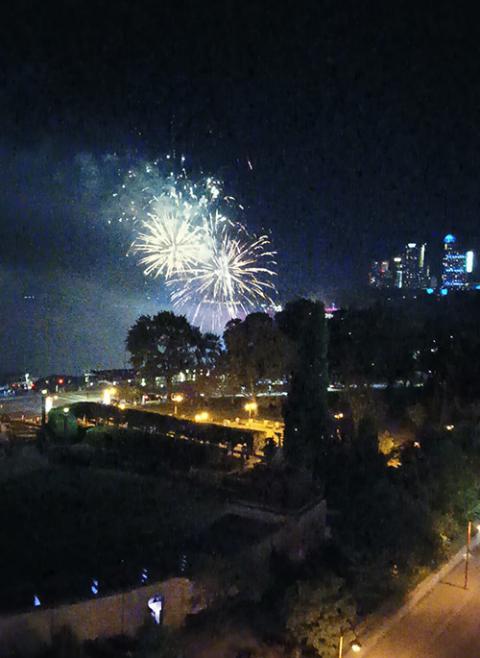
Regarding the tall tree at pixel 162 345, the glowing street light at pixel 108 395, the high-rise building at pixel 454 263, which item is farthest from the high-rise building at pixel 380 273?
the glowing street light at pixel 108 395

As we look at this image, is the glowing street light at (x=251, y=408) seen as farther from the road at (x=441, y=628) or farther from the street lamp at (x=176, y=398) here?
the road at (x=441, y=628)

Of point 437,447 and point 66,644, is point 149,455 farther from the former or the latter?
point 66,644

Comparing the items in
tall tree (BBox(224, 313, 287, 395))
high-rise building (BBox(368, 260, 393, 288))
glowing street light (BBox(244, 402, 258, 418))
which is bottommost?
glowing street light (BBox(244, 402, 258, 418))

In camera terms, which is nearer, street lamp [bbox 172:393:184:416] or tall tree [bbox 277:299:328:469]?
tall tree [bbox 277:299:328:469]

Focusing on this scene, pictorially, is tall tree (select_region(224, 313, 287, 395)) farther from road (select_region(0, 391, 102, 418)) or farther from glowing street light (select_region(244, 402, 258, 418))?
road (select_region(0, 391, 102, 418))

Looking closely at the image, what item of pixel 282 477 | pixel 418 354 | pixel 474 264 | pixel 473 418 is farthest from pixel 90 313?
pixel 282 477

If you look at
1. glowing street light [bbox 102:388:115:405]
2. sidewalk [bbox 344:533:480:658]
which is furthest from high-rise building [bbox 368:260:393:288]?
sidewalk [bbox 344:533:480:658]

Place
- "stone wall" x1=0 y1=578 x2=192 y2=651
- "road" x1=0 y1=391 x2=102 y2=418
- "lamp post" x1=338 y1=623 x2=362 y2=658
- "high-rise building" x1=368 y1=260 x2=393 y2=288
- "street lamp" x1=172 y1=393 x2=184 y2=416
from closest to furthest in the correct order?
"stone wall" x1=0 y1=578 x2=192 y2=651, "lamp post" x1=338 y1=623 x2=362 y2=658, "road" x1=0 y1=391 x2=102 y2=418, "street lamp" x1=172 y1=393 x2=184 y2=416, "high-rise building" x1=368 y1=260 x2=393 y2=288
